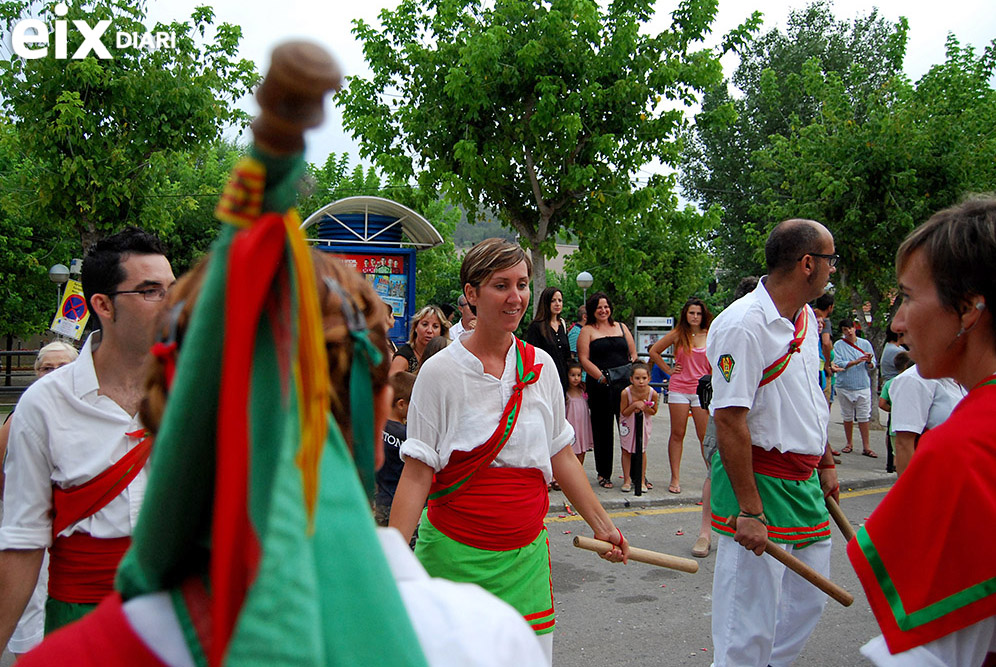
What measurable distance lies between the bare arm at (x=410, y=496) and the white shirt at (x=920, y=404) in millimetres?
2685

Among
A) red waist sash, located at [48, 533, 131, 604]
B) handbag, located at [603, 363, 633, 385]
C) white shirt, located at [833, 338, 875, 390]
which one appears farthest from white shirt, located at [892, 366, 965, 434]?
white shirt, located at [833, 338, 875, 390]

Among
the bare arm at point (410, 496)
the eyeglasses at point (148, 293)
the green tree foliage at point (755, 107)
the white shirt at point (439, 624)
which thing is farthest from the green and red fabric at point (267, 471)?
the green tree foliage at point (755, 107)

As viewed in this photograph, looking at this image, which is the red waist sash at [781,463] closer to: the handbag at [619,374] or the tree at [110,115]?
the handbag at [619,374]

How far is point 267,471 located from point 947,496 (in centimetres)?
137

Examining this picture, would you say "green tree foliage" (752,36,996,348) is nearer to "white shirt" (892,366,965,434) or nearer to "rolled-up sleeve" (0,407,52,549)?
"white shirt" (892,366,965,434)

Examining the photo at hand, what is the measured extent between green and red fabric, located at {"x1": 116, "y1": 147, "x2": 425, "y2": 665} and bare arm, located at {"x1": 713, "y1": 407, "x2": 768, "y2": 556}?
2754mm

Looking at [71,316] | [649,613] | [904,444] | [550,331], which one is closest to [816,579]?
[904,444]

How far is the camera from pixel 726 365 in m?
3.41

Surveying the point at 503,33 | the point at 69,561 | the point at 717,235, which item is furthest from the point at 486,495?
the point at 717,235

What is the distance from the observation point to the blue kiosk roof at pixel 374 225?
39.6 feet

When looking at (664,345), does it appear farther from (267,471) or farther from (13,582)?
(267,471)

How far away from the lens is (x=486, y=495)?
9.38 ft

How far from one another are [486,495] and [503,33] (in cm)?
1156

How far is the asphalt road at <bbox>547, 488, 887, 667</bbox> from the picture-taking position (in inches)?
177
